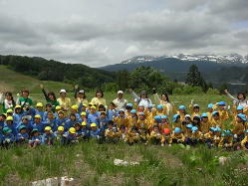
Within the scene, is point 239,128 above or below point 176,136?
above

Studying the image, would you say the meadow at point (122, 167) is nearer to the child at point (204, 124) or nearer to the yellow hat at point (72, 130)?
the yellow hat at point (72, 130)

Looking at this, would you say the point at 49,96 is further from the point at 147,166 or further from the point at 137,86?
the point at 137,86

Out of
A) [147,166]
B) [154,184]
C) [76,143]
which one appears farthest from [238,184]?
[76,143]

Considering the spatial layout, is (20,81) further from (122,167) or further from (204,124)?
(122,167)

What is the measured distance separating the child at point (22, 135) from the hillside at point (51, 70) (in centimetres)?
10888

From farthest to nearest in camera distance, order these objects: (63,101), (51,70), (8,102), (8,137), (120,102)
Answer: (51,70)
(120,102)
(63,101)
(8,102)
(8,137)

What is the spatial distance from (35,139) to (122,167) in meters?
3.95

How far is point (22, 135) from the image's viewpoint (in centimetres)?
1328

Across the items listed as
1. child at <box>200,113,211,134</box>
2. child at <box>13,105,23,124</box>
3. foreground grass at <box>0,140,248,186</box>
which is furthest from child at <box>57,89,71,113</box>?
child at <box>200,113,211,134</box>

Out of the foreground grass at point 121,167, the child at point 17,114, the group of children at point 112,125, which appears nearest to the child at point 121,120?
the group of children at point 112,125

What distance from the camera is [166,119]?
14508 mm

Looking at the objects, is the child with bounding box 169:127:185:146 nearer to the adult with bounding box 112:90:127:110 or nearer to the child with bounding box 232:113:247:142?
the child with bounding box 232:113:247:142

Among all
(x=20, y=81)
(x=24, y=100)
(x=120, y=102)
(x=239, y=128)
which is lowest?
(x=239, y=128)

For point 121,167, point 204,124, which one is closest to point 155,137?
point 204,124
